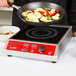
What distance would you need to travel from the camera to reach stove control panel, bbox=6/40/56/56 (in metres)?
0.90

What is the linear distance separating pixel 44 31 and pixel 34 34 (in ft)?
0.25

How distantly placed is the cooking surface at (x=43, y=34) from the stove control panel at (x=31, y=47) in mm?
43

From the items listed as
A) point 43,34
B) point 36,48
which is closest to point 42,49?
point 36,48

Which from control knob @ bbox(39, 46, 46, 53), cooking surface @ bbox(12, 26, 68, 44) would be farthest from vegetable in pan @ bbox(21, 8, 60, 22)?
control knob @ bbox(39, 46, 46, 53)

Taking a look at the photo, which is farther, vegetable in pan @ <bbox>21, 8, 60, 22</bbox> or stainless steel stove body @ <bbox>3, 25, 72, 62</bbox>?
vegetable in pan @ <bbox>21, 8, 60, 22</bbox>

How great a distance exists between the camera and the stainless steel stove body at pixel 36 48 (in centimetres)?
89

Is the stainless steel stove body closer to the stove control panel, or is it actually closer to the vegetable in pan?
the stove control panel

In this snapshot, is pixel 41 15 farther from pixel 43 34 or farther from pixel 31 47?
pixel 31 47

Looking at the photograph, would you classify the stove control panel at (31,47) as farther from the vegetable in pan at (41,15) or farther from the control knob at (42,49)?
the vegetable in pan at (41,15)

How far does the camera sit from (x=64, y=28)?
1.14 meters

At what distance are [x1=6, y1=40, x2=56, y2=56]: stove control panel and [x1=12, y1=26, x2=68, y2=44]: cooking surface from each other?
43mm

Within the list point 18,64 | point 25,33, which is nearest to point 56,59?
point 18,64

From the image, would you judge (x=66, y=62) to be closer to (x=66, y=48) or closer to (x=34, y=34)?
(x=66, y=48)

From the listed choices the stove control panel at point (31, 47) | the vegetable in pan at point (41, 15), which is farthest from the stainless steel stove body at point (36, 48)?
the vegetable in pan at point (41, 15)
